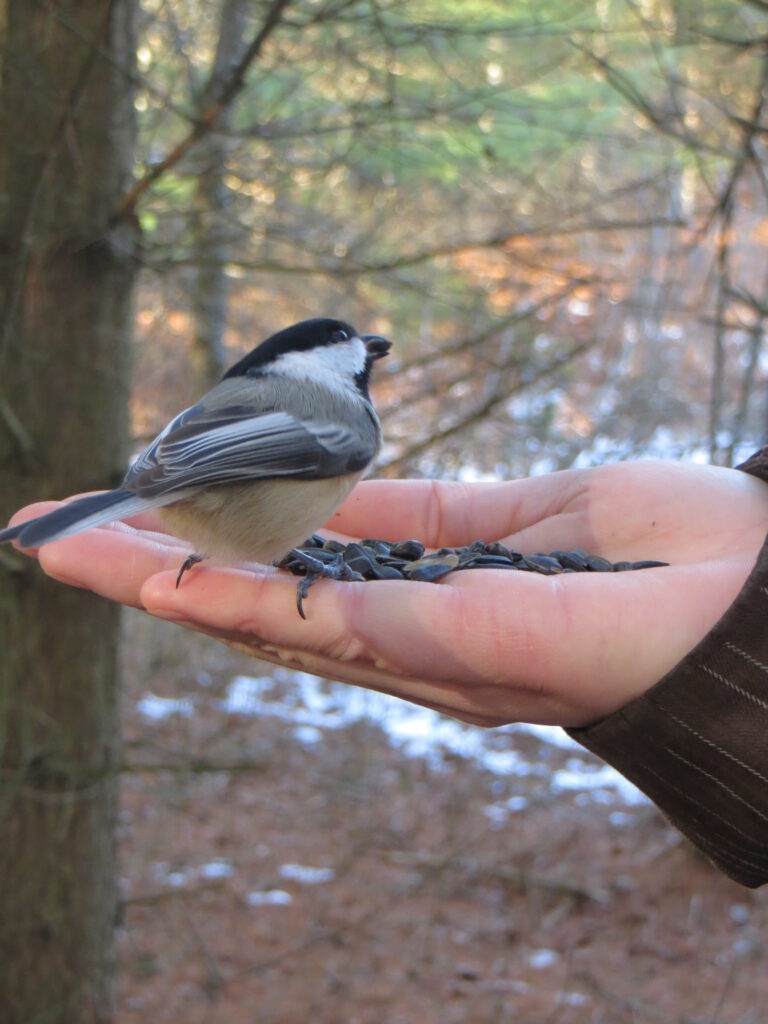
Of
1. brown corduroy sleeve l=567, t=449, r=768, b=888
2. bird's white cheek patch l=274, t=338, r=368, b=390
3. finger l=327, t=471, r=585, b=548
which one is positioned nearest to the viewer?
brown corduroy sleeve l=567, t=449, r=768, b=888

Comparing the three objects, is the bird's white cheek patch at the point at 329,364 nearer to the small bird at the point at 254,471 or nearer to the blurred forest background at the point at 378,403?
the small bird at the point at 254,471

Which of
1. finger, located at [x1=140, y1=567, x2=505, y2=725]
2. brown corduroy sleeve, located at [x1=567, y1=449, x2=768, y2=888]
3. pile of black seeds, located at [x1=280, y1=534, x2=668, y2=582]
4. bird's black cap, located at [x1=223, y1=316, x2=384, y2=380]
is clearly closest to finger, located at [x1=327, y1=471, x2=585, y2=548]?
pile of black seeds, located at [x1=280, y1=534, x2=668, y2=582]

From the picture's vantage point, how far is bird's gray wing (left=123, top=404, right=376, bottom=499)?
67.6 inches

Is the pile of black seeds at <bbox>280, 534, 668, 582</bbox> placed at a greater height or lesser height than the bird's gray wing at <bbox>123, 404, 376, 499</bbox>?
lesser

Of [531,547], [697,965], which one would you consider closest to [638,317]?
[697,965]

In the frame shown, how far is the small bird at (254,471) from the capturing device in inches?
67.7

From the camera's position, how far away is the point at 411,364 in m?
3.20

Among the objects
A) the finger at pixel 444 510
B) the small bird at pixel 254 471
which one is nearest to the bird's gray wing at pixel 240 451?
the small bird at pixel 254 471

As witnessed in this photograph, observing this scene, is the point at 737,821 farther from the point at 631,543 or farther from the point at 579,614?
the point at 631,543

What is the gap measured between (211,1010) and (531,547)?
226cm

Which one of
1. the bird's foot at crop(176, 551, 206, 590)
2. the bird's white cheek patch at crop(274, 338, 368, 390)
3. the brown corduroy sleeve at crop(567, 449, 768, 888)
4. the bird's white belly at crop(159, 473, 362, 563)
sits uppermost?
the bird's white cheek patch at crop(274, 338, 368, 390)

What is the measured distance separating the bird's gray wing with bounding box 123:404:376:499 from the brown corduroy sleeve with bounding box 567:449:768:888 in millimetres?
692

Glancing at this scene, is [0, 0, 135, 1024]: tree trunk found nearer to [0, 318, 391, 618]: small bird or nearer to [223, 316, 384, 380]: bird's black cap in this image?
[223, 316, 384, 380]: bird's black cap

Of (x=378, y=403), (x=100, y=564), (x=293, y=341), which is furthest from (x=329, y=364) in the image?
(x=378, y=403)
